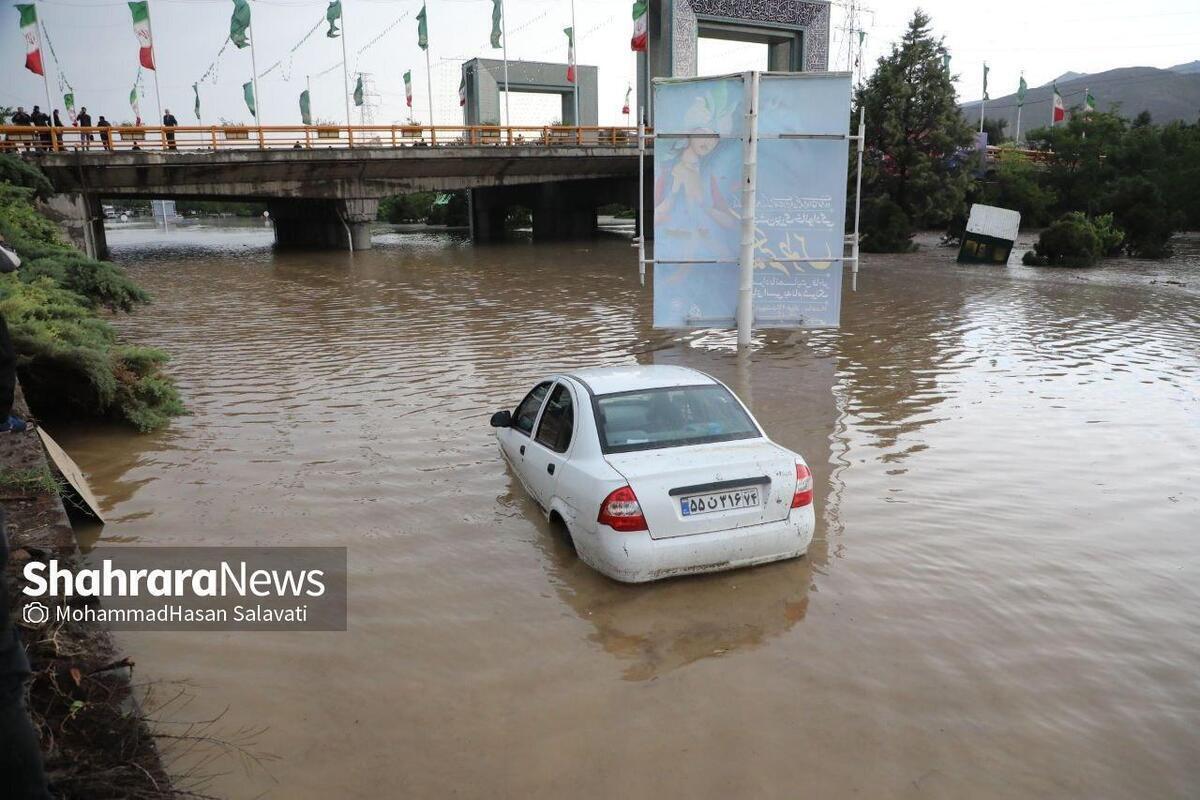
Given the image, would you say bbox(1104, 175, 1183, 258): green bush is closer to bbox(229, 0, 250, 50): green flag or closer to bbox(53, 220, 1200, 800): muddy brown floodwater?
bbox(53, 220, 1200, 800): muddy brown floodwater

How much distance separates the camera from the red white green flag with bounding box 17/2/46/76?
3691 centimetres

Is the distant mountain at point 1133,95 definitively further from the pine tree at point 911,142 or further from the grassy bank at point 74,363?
the grassy bank at point 74,363

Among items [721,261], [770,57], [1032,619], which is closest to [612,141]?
[770,57]

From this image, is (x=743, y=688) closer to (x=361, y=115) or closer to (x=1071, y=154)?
(x=1071, y=154)

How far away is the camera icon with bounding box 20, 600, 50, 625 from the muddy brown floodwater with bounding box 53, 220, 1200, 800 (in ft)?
2.93

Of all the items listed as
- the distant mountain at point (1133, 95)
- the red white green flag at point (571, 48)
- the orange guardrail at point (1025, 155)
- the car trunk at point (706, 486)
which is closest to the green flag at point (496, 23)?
the red white green flag at point (571, 48)

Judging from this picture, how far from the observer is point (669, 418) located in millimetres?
6500

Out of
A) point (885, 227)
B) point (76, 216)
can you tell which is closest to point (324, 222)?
point (76, 216)

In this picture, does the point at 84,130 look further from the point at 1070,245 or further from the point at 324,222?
the point at 1070,245

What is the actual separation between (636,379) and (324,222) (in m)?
42.0

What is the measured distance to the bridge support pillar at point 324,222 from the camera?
4069cm

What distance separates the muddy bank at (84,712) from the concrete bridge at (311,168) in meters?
34.1

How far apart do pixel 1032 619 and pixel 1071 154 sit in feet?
149

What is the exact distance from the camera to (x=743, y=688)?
4.78 metres
